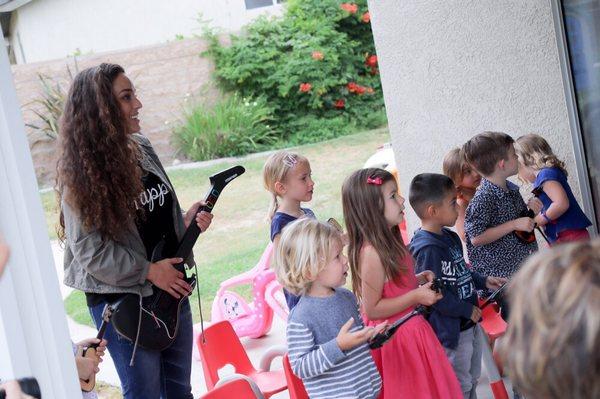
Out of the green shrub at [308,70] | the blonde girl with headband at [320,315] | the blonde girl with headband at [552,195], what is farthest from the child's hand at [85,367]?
the green shrub at [308,70]

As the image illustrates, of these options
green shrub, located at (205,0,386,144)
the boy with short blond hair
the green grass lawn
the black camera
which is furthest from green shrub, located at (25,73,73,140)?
the black camera

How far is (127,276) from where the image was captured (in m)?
3.26

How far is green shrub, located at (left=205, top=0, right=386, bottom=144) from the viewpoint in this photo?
47.4 ft

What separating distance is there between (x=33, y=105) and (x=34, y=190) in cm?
1096

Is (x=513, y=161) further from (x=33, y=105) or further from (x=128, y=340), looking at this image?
(x=33, y=105)

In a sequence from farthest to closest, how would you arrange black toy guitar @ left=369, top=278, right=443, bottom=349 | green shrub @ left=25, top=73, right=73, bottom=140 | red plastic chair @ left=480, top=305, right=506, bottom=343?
green shrub @ left=25, top=73, right=73, bottom=140
red plastic chair @ left=480, top=305, right=506, bottom=343
black toy guitar @ left=369, top=278, right=443, bottom=349

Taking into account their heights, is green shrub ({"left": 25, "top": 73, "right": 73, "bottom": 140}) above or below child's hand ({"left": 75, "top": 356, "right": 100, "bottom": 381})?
above

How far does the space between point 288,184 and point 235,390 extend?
1423 millimetres

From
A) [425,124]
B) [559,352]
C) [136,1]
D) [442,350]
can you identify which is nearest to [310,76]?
[136,1]

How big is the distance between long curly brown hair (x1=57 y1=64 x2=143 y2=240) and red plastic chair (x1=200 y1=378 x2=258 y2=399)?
69 cm

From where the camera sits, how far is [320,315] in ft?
10.7

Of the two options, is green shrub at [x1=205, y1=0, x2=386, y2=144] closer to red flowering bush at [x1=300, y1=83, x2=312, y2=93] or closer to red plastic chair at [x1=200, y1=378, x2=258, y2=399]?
red flowering bush at [x1=300, y1=83, x2=312, y2=93]

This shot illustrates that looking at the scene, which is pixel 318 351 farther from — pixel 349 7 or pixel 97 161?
pixel 349 7

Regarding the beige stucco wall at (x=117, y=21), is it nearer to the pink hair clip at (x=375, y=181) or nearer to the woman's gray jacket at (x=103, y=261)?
the pink hair clip at (x=375, y=181)
